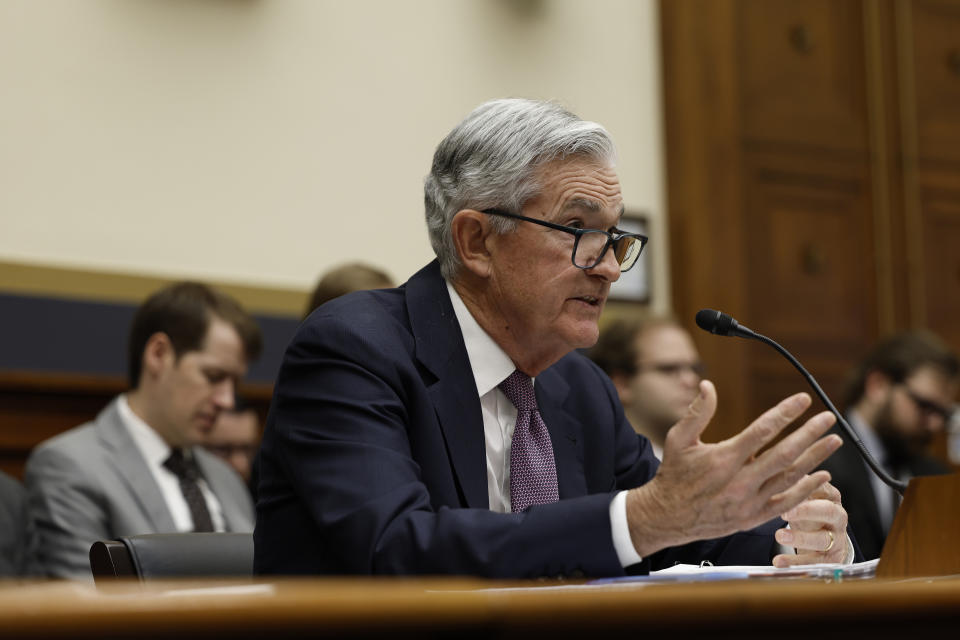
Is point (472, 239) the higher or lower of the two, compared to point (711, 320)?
higher

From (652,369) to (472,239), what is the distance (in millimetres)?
2437

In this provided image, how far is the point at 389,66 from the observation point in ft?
15.2

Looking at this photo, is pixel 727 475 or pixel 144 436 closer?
pixel 727 475

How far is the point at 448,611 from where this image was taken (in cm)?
71

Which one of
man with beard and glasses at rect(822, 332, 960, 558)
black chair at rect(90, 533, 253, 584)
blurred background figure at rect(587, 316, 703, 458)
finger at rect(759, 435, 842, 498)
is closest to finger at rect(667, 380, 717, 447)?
finger at rect(759, 435, 842, 498)

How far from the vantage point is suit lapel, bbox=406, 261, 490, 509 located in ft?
5.84

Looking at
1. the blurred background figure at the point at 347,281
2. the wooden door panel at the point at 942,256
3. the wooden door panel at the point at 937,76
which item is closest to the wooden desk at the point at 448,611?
the blurred background figure at the point at 347,281

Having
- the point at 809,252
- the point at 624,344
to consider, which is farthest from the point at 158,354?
the point at 809,252

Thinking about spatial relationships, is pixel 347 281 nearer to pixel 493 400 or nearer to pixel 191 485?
pixel 191 485

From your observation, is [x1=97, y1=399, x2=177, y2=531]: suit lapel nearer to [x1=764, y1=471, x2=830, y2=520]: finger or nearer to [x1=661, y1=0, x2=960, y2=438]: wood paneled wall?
[x1=764, y1=471, x2=830, y2=520]: finger

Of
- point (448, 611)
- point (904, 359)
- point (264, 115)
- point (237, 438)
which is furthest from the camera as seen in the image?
point (904, 359)

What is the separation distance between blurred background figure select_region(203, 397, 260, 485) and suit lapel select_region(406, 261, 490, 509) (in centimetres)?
239

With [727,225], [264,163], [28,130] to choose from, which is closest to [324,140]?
[264,163]

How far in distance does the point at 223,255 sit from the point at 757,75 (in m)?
2.42
